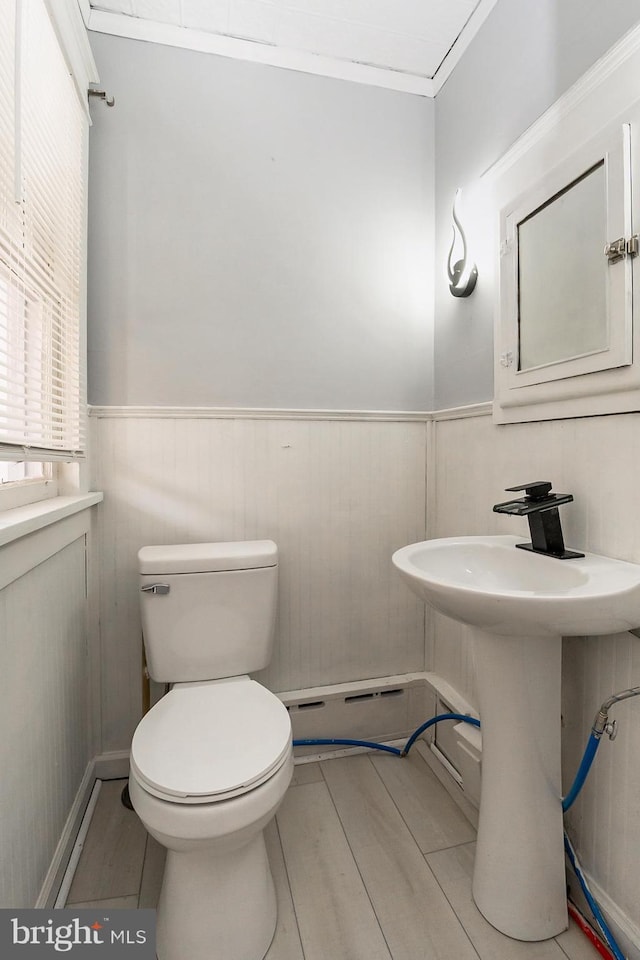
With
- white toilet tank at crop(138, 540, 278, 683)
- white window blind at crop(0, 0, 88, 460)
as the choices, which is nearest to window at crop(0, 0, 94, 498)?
white window blind at crop(0, 0, 88, 460)

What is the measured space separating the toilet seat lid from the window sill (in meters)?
0.53

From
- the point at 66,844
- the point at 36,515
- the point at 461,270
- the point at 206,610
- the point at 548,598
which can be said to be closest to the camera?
the point at 548,598

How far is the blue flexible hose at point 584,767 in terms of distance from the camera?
3.27ft

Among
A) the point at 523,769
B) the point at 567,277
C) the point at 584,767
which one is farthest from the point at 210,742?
the point at 567,277

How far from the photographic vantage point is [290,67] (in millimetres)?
1652

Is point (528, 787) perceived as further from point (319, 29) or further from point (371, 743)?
point (319, 29)

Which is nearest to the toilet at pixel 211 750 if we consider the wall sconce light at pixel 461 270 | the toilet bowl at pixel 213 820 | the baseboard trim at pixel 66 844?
the toilet bowl at pixel 213 820

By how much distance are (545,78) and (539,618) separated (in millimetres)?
1331

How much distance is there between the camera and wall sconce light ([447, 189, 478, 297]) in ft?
5.07

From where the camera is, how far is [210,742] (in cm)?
109

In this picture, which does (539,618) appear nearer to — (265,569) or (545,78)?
(265,569)

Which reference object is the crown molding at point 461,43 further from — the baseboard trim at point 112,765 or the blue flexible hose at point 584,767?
the baseboard trim at point 112,765

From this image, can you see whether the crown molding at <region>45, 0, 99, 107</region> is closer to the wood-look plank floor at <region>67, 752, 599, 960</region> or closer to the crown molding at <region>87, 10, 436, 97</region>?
the crown molding at <region>87, 10, 436, 97</region>

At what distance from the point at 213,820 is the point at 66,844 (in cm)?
59
